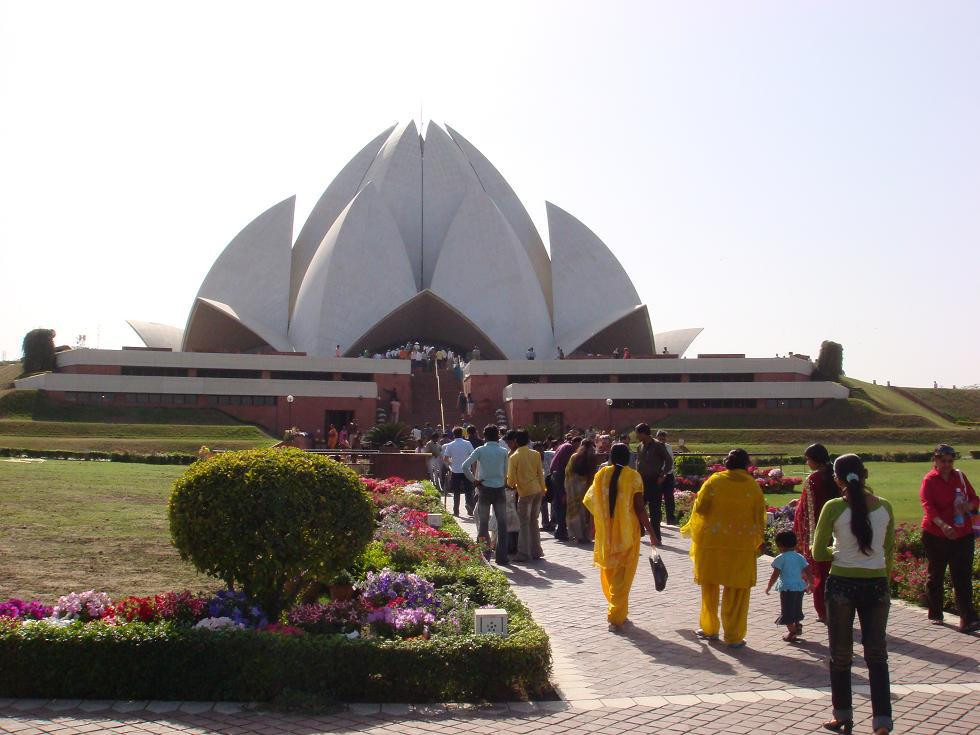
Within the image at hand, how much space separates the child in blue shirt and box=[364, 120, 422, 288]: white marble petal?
28.3 m

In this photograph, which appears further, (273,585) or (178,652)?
(273,585)

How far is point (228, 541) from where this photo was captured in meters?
4.00

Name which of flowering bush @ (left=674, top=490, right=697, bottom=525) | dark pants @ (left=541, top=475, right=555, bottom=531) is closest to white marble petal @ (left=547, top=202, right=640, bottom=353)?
flowering bush @ (left=674, top=490, right=697, bottom=525)

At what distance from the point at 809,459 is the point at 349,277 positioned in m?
25.6

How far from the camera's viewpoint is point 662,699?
11.9ft

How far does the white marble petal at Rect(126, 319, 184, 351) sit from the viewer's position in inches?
1283

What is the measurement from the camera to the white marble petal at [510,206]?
33.5 metres

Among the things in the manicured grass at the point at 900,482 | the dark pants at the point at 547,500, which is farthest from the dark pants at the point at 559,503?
the manicured grass at the point at 900,482

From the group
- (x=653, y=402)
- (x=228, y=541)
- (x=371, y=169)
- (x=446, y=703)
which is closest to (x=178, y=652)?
(x=228, y=541)

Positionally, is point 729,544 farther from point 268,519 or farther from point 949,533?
point 268,519

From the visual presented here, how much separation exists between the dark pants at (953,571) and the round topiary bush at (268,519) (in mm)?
2901

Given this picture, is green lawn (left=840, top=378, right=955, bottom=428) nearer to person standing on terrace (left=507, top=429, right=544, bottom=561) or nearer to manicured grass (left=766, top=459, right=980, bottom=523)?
manicured grass (left=766, top=459, right=980, bottom=523)

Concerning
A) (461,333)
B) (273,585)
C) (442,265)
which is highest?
(442,265)

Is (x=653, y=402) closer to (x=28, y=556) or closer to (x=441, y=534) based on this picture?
(x=441, y=534)
